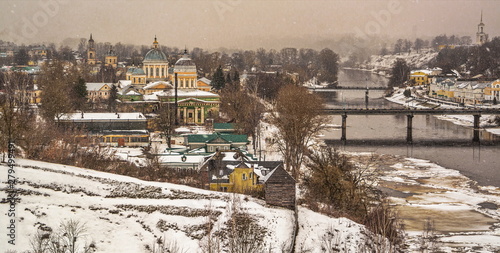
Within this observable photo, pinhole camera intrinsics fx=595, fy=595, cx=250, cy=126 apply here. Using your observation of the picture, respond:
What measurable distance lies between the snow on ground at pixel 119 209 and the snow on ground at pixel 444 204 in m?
4.26

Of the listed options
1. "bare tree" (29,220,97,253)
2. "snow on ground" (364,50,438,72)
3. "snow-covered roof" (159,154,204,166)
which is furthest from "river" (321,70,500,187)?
"snow on ground" (364,50,438,72)

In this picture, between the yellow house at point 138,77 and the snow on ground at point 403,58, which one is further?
the snow on ground at point 403,58

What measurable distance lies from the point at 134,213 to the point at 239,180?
485cm

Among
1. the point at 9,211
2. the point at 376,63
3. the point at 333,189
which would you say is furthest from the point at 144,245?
the point at 376,63

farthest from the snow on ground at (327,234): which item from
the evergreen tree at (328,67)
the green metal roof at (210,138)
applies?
the evergreen tree at (328,67)

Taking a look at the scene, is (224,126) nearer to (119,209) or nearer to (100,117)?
(100,117)

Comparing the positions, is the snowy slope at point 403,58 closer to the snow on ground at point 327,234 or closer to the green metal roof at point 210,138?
the green metal roof at point 210,138

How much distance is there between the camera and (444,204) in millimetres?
18109

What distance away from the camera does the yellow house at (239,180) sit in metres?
16.4

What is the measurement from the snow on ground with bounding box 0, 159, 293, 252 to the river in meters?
11.7

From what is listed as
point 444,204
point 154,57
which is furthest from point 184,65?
point 444,204

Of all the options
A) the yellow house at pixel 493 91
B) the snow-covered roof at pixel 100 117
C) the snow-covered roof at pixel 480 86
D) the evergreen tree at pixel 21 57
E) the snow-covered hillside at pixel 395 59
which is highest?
the snow-covered hillside at pixel 395 59

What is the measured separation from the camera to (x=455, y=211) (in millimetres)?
17328

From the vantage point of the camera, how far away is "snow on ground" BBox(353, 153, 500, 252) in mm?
14531
